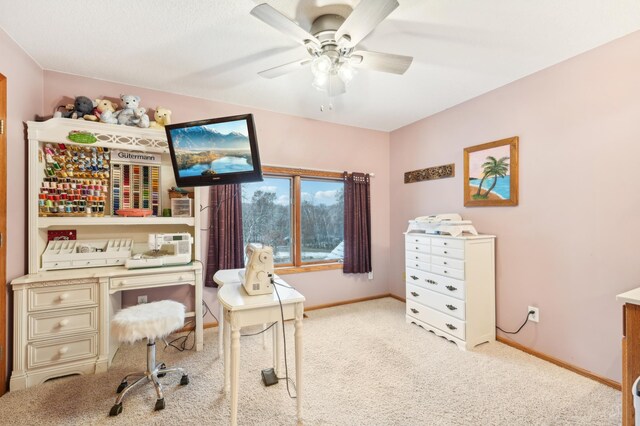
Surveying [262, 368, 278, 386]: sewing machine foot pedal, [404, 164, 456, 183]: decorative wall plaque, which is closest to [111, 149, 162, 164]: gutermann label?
[262, 368, 278, 386]: sewing machine foot pedal

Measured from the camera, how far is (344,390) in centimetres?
193

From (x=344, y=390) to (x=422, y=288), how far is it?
→ 4.77 feet

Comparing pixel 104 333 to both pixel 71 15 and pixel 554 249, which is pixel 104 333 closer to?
pixel 71 15

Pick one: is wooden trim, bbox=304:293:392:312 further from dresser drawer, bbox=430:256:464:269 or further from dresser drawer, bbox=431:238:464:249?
dresser drawer, bbox=431:238:464:249

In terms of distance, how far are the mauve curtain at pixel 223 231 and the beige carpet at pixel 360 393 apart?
2.59ft

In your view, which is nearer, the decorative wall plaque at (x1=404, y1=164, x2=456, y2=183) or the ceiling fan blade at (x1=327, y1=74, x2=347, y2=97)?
the ceiling fan blade at (x1=327, y1=74, x2=347, y2=97)

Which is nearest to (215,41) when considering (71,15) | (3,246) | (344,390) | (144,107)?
(71,15)

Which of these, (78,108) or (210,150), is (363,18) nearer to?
(210,150)

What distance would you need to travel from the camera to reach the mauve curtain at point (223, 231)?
2934 mm

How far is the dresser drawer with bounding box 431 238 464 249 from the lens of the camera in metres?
2.54

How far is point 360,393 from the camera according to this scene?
1900mm

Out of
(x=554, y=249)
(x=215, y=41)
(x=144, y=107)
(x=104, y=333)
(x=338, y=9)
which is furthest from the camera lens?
(x=144, y=107)

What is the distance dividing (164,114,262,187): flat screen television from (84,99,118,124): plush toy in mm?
637

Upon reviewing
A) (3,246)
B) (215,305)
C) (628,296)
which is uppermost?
(3,246)
